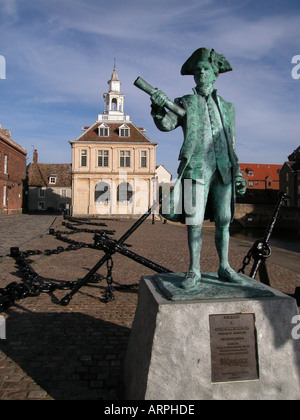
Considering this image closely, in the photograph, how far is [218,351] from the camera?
251cm

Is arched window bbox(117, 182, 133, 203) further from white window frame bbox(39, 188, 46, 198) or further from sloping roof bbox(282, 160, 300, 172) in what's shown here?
sloping roof bbox(282, 160, 300, 172)

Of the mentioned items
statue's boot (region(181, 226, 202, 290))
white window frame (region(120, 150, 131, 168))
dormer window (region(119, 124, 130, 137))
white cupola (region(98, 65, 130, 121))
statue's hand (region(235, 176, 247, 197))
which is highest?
white cupola (region(98, 65, 130, 121))

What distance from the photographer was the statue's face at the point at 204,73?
3088mm

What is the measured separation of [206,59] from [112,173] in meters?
32.0

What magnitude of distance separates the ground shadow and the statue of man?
140 centimetres

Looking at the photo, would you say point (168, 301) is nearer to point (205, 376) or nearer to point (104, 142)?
point (205, 376)

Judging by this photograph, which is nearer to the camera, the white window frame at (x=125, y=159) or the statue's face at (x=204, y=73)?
the statue's face at (x=204, y=73)

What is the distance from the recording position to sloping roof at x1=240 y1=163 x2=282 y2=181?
64125 millimetres

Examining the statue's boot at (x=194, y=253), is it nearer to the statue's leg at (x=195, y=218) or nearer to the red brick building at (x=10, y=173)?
the statue's leg at (x=195, y=218)

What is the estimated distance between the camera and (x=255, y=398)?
97.4 inches

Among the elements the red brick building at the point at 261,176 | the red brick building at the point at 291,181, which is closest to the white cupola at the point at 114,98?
the red brick building at the point at 291,181

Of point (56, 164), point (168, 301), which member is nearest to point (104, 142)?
point (56, 164)

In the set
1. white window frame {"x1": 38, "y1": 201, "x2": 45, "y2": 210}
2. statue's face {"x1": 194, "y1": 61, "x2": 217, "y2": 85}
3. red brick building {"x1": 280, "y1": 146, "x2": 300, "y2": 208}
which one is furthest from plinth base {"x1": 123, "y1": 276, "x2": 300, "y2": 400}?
white window frame {"x1": 38, "y1": 201, "x2": 45, "y2": 210}

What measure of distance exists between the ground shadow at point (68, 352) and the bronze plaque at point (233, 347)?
42.8 inches
